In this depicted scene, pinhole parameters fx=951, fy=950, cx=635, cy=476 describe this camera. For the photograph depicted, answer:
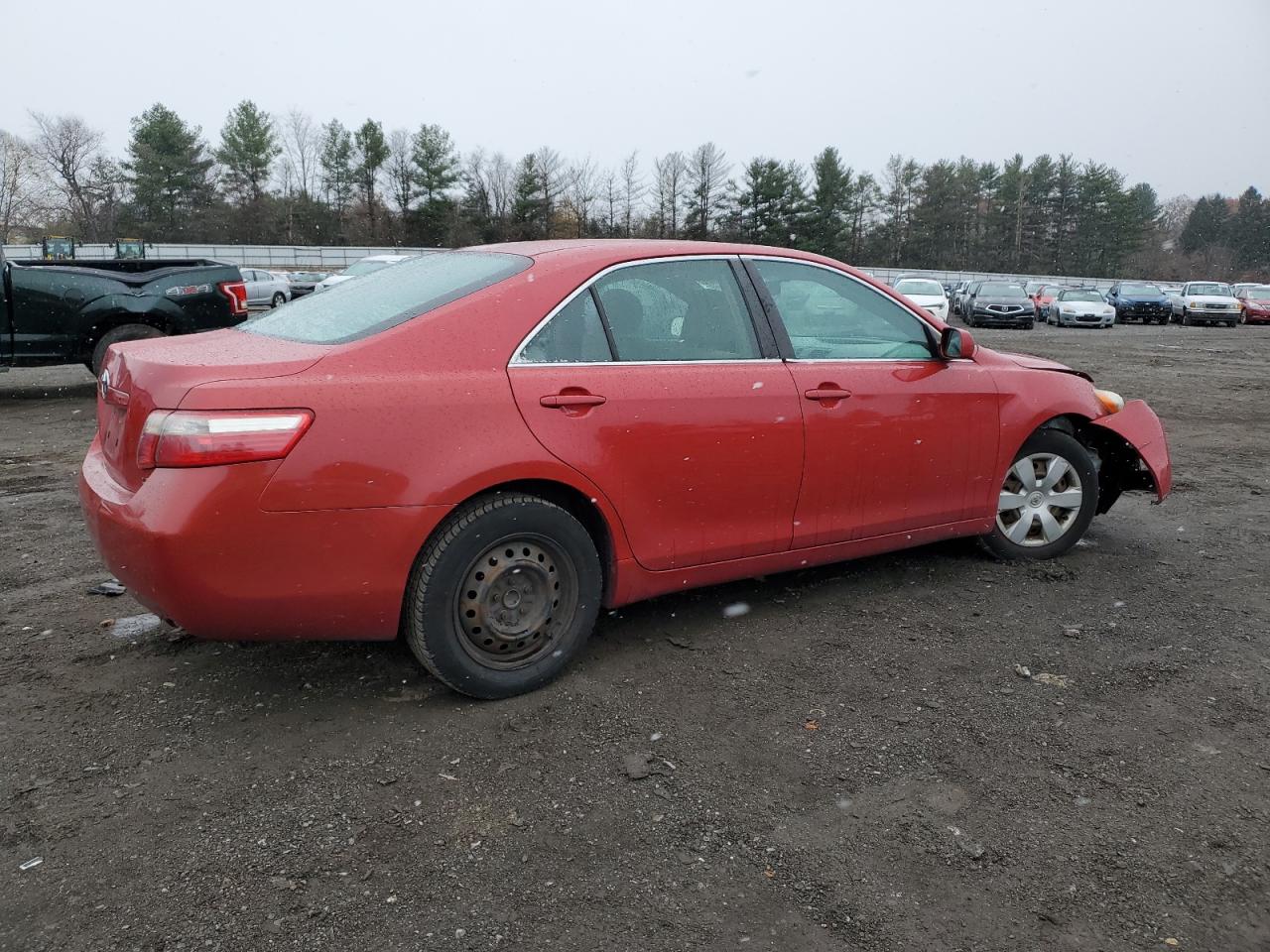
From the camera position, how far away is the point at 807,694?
3.37 metres

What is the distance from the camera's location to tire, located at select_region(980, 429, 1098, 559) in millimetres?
4723

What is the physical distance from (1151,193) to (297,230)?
246 ft

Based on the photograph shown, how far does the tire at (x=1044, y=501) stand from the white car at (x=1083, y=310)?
29477mm

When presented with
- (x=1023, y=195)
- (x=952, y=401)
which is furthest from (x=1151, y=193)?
(x=952, y=401)

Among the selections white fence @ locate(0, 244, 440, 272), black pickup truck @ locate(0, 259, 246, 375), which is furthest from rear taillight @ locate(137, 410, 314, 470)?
white fence @ locate(0, 244, 440, 272)

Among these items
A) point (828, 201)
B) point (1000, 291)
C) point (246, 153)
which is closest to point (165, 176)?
point (246, 153)

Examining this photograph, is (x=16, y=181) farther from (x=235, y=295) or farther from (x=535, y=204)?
(x=235, y=295)

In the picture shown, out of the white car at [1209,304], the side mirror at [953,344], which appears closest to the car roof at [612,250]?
the side mirror at [953,344]

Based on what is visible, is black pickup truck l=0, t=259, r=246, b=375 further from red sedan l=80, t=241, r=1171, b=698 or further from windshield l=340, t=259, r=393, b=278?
red sedan l=80, t=241, r=1171, b=698

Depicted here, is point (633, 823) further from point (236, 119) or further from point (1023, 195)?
point (1023, 195)

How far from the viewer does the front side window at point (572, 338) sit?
331 cm

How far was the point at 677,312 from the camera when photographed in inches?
147

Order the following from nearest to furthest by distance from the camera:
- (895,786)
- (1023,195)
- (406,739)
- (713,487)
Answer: (895,786), (406,739), (713,487), (1023,195)

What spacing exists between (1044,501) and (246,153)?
6967cm
